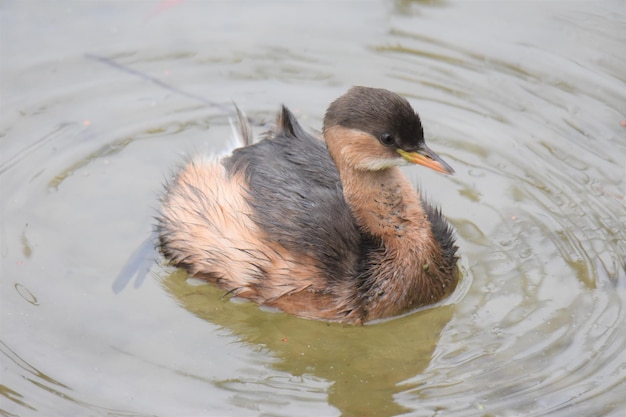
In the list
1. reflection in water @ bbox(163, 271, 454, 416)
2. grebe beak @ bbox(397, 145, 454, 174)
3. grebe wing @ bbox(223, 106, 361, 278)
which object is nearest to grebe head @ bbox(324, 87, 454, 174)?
grebe beak @ bbox(397, 145, 454, 174)

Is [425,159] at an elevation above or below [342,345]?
above

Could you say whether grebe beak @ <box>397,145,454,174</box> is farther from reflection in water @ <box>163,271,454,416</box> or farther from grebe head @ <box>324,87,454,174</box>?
reflection in water @ <box>163,271,454,416</box>

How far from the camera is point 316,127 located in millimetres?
7824

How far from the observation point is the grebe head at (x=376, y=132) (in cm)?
581

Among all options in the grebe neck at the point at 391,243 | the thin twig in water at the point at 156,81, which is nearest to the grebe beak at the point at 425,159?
the grebe neck at the point at 391,243

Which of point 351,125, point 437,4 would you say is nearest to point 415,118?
point 351,125

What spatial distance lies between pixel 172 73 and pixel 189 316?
285 centimetres

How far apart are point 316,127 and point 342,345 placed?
232cm

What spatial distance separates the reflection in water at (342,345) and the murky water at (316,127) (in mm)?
12

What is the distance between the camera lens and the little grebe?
5.91 metres

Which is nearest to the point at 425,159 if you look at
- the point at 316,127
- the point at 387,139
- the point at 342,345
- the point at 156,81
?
the point at 387,139

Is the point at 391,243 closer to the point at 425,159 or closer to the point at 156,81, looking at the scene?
the point at 425,159

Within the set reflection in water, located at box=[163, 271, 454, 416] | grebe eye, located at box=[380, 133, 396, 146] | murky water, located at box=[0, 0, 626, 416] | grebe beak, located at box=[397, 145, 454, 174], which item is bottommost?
reflection in water, located at box=[163, 271, 454, 416]

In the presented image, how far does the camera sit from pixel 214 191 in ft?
21.4
